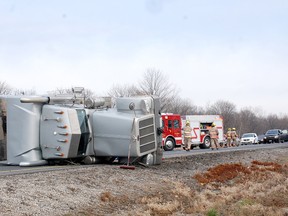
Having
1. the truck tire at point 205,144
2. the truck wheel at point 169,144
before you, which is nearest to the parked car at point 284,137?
the truck tire at point 205,144

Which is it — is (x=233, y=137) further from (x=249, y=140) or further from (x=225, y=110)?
(x=225, y=110)

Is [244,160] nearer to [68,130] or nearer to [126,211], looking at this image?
[68,130]

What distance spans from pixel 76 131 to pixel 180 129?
24483mm

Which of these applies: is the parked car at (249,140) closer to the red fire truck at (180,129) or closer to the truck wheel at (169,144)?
the red fire truck at (180,129)

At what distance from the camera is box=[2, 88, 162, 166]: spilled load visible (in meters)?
15.7

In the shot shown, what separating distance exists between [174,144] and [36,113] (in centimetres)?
2373

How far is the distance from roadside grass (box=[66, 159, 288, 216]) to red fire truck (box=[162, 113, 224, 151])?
20.3 meters

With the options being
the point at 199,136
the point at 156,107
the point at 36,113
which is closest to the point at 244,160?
the point at 156,107

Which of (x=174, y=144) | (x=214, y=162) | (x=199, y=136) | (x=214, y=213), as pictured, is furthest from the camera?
(x=199, y=136)

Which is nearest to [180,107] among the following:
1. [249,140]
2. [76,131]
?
[249,140]

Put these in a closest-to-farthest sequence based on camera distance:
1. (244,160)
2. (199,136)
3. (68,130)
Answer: (68,130)
(244,160)
(199,136)

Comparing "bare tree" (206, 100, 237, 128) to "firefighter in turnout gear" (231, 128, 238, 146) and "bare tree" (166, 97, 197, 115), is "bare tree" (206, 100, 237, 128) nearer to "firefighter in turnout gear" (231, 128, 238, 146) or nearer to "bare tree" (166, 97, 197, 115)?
"bare tree" (166, 97, 197, 115)

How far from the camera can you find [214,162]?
64.7ft

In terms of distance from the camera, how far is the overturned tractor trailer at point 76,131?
1569cm
